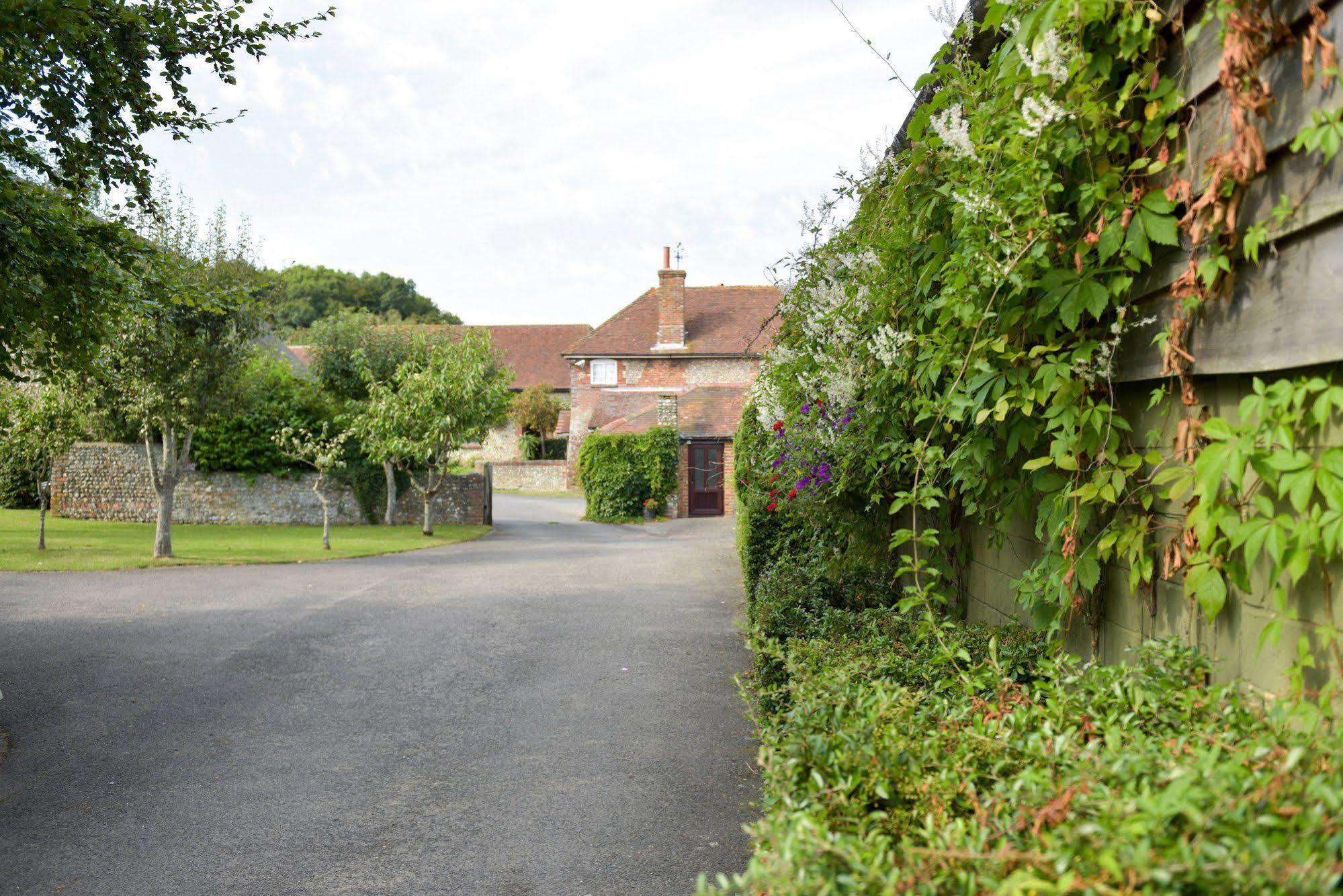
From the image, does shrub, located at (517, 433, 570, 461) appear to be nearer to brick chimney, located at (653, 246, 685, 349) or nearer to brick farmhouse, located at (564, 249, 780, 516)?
brick farmhouse, located at (564, 249, 780, 516)

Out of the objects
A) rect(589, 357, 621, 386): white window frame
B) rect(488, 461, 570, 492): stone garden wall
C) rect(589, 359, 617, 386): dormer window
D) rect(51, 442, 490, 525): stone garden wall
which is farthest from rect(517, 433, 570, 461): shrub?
rect(51, 442, 490, 525): stone garden wall

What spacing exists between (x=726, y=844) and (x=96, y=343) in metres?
7.06

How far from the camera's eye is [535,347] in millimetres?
56125

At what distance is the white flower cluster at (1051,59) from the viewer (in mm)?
3096

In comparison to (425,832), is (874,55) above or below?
above

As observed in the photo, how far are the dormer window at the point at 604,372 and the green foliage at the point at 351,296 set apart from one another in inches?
1274

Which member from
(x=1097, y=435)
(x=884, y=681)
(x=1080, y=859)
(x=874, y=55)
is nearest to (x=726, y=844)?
(x=884, y=681)

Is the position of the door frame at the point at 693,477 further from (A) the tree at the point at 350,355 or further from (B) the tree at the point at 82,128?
(B) the tree at the point at 82,128

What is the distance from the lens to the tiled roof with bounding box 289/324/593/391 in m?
53.5

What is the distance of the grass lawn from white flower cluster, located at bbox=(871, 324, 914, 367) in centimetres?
1509

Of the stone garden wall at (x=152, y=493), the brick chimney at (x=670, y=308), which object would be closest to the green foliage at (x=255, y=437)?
the stone garden wall at (x=152, y=493)

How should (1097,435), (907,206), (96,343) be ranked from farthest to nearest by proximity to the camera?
(96,343) → (907,206) → (1097,435)

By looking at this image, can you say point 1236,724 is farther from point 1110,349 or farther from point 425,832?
point 425,832

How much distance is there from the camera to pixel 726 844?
4430mm
